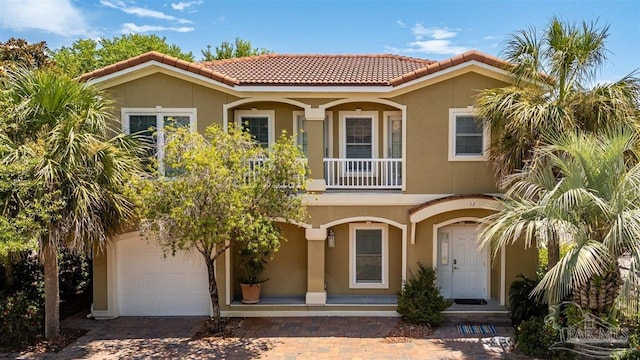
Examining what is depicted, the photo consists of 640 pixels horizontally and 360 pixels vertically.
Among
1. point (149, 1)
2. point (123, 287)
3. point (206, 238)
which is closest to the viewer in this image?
point (206, 238)

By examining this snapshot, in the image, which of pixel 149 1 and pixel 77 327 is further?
pixel 149 1

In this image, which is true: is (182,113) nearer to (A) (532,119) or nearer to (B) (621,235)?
(A) (532,119)

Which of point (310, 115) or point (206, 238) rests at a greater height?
point (310, 115)

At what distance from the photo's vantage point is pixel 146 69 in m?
13.8

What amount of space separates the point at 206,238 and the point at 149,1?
38.8ft

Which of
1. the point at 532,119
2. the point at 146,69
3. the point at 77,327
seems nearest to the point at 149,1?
the point at 146,69

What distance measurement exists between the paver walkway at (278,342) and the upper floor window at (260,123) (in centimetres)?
602

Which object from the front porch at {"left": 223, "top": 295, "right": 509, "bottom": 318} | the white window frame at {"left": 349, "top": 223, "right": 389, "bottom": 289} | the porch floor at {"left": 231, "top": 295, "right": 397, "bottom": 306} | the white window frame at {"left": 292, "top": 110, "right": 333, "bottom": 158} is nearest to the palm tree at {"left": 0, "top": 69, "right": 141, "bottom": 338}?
the front porch at {"left": 223, "top": 295, "right": 509, "bottom": 318}

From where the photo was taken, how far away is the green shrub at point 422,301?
520 inches

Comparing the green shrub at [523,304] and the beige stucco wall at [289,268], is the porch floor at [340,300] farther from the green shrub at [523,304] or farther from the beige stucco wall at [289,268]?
the green shrub at [523,304]

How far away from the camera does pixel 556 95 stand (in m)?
11.6

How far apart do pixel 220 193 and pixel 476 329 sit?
8365 millimetres

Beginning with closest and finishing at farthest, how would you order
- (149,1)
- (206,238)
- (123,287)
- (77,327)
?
1. (206,238)
2. (77,327)
3. (123,287)
4. (149,1)

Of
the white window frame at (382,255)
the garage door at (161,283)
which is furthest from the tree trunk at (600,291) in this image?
the garage door at (161,283)
